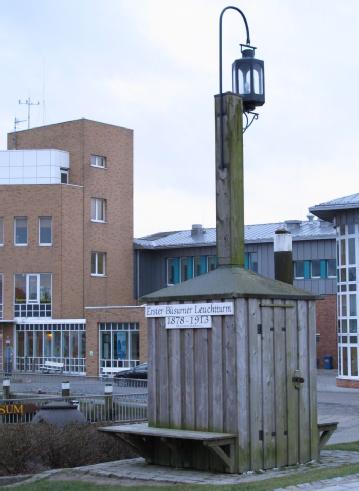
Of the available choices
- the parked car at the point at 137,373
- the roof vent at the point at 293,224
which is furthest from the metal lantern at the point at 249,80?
the roof vent at the point at 293,224

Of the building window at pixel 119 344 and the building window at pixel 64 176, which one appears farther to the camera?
the building window at pixel 64 176

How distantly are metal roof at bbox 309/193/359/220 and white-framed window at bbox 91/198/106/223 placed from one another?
21.1 metres

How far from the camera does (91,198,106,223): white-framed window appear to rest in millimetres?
57312

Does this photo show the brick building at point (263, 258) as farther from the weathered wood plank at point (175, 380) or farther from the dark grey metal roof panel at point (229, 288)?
the weathered wood plank at point (175, 380)

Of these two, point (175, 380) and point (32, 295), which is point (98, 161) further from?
point (175, 380)

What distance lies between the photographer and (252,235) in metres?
59.1

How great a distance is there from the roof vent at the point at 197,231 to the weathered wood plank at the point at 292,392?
1948 inches

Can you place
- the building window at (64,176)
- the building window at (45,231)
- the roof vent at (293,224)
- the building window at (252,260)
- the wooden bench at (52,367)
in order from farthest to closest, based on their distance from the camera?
the roof vent at (293,224) → the building window at (252,260) → the building window at (64,176) → the building window at (45,231) → the wooden bench at (52,367)

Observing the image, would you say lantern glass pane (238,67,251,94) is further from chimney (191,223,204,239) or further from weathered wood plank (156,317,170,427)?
chimney (191,223,204,239)

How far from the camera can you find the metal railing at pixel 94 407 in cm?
2356

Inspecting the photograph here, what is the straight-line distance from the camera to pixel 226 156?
1402cm

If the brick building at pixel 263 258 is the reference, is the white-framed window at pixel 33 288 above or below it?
below

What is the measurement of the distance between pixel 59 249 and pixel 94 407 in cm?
3151

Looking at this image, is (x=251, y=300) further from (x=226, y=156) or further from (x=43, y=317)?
(x=43, y=317)
